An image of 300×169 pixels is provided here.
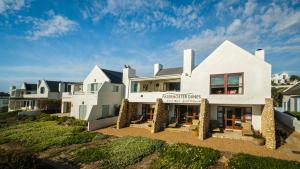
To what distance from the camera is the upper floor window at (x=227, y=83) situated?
708 inches

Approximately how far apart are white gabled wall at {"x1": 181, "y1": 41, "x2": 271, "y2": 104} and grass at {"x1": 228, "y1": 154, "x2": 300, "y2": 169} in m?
6.68

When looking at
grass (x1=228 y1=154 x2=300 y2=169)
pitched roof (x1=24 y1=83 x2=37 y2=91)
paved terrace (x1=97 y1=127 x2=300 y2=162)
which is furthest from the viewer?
pitched roof (x1=24 y1=83 x2=37 y2=91)

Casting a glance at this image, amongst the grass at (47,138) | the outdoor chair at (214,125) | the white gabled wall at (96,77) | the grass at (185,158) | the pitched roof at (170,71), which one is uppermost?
the pitched roof at (170,71)

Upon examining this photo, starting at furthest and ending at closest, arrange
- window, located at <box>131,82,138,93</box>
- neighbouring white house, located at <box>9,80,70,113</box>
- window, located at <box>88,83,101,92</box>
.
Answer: neighbouring white house, located at <box>9,80,70,113</box> < window, located at <box>88,83,101,92</box> < window, located at <box>131,82,138,93</box>

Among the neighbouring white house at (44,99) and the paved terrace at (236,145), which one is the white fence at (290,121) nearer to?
the paved terrace at (236,145)

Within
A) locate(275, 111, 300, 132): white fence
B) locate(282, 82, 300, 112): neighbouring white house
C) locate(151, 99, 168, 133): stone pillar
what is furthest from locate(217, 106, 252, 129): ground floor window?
locate(282, 82, 300, 112): neighbouring white house

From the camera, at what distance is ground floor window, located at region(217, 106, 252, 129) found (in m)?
18.9

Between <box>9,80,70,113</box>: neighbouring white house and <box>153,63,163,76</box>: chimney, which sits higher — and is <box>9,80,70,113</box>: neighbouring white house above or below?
below

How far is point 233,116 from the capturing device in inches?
768

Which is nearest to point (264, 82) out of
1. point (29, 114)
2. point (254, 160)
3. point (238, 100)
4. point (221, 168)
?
point (238, 100)

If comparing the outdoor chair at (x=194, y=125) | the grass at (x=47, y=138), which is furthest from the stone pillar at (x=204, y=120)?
the grass at (x=47, y=138)

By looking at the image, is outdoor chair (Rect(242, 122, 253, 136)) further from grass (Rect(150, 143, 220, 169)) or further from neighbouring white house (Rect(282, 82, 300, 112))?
neighbouring white house (Rect(282, 82, 300, 112))

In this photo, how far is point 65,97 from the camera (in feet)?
117

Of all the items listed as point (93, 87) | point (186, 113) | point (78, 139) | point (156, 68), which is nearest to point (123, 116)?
point (78, 139)
